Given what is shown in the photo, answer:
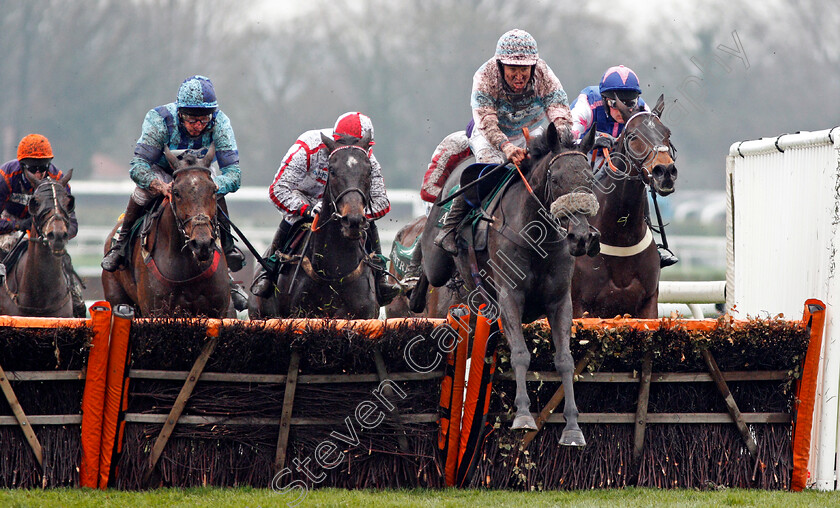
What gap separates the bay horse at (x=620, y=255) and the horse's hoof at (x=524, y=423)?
206 cm

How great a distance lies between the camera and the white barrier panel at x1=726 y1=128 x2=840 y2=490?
21.8ft

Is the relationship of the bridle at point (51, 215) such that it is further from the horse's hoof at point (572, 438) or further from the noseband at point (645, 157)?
A: the horse's hoof at point (572, 438)

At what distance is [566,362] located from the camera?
6074 mm

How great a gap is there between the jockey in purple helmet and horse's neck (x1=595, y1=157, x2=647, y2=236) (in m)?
0.39

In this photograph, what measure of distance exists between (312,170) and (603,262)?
247cm

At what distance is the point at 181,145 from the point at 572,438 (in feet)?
12.8

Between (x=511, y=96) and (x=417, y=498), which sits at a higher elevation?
(x=511, y=96)

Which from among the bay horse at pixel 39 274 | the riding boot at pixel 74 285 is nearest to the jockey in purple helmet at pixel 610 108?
the bay horse at pixel 39 274

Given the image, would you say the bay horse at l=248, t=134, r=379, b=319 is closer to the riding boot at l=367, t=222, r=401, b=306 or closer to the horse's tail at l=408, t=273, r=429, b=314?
the riding boot at l=367, t=222, r=401, b=306

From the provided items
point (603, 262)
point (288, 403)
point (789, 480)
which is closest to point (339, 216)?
point (288, 403)

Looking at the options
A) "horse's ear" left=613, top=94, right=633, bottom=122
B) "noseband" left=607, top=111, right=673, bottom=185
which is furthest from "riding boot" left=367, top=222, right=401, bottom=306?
"horse's ear" left=613, top=94, right=633, bottom=122

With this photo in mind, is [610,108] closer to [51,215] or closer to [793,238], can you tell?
[793,238]

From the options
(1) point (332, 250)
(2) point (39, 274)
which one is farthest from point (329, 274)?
(2) point (39, 274)

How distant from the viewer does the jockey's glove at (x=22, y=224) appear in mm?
9555
